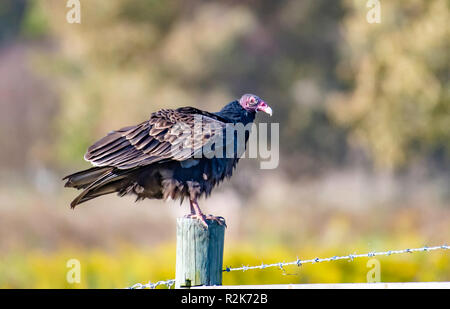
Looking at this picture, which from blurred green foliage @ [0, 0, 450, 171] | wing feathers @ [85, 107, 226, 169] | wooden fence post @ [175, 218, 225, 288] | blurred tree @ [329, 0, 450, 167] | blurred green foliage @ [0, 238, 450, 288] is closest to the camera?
wooden fence post @ [175, 218, 225, 288]

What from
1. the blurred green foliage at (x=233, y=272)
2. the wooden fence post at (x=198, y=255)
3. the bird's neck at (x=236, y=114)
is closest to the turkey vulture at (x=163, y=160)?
the bird's neck at (x=236, y=114)

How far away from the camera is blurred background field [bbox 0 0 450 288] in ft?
27.0

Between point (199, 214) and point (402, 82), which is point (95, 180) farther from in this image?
point (402, 82)

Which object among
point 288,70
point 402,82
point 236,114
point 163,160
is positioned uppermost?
point 288,70

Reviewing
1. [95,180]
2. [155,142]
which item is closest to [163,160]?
[155,142]

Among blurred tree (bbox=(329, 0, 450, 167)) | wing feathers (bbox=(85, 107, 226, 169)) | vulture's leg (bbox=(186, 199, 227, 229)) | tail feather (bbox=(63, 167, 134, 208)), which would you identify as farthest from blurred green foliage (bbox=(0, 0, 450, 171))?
tail feather (bbox=(63, 167, 134, 208))

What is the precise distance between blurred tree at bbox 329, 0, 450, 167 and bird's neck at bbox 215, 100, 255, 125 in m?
6.48

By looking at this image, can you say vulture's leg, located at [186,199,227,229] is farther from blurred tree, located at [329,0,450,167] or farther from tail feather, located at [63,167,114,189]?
Answer: blurred tree, located at [329,0,450,167]

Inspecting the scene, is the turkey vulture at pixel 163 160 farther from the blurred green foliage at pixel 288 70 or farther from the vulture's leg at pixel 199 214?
the blurred green foliage at pixel 288 70

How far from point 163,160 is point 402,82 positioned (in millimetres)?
7387

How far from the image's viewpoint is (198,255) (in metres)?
3.31

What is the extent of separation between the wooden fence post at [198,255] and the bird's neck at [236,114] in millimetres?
1562

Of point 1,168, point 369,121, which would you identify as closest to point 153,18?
point 369,121

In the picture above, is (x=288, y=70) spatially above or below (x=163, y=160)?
above
